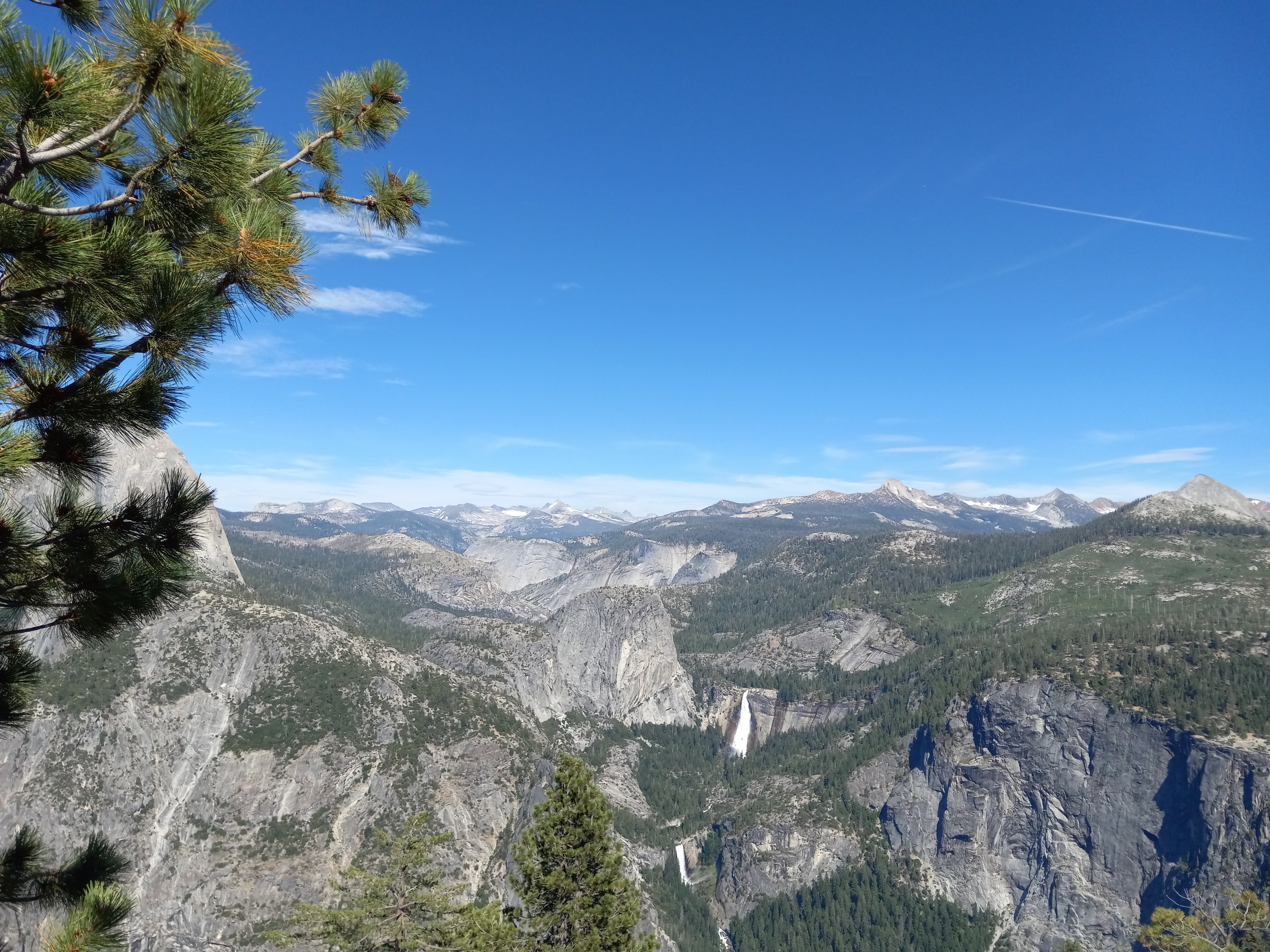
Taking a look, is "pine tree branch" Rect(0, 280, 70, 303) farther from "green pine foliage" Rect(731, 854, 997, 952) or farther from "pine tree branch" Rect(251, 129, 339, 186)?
"green pine foliage" Rect(731, 854, 997, 952)

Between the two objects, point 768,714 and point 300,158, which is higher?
point 300,158

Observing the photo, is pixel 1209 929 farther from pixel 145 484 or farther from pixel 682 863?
pixel 682 863

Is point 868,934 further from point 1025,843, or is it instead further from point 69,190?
point 69,190

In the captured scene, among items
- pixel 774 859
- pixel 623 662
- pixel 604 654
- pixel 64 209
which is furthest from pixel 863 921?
pixel 64 209

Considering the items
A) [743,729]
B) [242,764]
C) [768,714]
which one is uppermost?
[242,764]

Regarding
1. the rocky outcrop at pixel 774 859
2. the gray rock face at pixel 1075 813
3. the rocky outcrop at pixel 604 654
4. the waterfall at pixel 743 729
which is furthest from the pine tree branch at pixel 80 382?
the waterfall at pixel 743 729

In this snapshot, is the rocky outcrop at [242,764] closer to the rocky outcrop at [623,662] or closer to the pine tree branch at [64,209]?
the rocky outcrop at [623,662]

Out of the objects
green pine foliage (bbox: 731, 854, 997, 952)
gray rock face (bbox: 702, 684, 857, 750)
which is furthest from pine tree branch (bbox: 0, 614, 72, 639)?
gray rock face (bbox: 702, 684, 857, 750)
